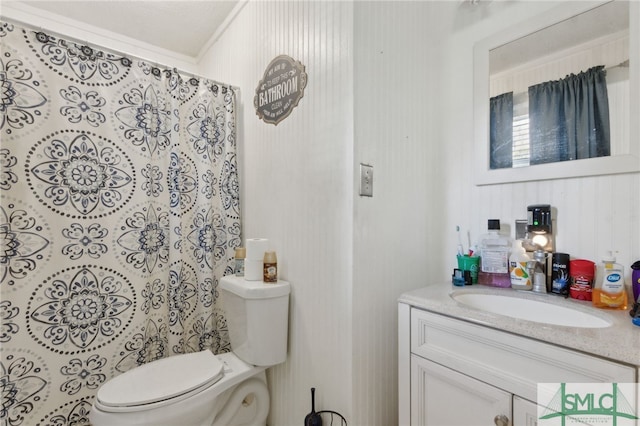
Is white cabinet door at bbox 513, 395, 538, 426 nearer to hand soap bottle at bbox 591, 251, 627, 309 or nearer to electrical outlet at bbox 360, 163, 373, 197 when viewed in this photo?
hand soap bottle at bbox 591, 251, 627, 309

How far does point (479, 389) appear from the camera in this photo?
84 cm

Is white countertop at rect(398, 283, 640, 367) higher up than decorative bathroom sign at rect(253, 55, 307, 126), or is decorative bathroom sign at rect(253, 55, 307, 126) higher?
decorative bathroom sign at rect(253, 55, 307, 126)

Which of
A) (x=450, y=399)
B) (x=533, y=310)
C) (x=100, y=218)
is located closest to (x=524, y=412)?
(x=450, y=399)

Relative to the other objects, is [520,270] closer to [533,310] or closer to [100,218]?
[533,310]

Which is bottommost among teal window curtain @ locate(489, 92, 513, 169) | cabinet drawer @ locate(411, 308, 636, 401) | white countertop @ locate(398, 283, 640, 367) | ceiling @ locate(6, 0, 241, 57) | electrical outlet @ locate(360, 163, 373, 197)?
cabinet drawer @ locate(411, 308, 636, 401)

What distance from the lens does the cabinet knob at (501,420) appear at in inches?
31.0

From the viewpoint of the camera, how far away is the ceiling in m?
1.84

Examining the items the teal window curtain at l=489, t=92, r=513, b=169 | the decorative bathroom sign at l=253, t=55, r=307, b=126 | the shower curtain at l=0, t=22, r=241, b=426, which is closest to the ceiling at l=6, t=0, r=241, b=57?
the shower curtain at l=0, t=22, r=241, b=426

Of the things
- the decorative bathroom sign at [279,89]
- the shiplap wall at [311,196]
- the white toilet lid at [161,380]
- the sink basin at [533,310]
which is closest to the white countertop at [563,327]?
the sink basin at [533,310]

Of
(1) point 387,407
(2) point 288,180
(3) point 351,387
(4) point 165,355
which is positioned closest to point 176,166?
(2) point 288,180

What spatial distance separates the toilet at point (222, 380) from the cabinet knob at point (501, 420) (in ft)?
2.72

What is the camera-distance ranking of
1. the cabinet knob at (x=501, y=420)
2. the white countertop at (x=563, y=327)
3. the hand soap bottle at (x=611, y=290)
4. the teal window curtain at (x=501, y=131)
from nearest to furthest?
the white countertop at (x=563, y=327) < the cabinet knob at (x=501, y=420) < the hand soap bottle at (x=611, y=290) < the teal window curtain at (x=501, y=131)

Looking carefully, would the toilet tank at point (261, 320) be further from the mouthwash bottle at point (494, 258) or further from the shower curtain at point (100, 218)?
the mouthwash bottle at point (494, 258)

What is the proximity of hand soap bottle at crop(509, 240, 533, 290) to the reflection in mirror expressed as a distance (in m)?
0.36
